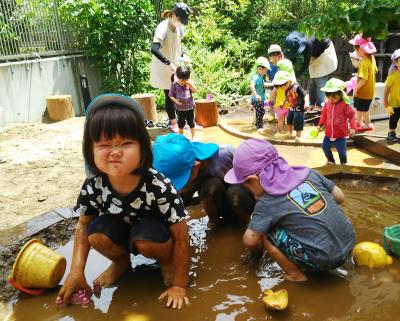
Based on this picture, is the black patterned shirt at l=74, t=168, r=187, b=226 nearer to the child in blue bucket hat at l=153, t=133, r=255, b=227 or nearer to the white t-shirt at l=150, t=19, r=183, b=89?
the child in blue bucket hat at l=153, t=133, r=255, b=227

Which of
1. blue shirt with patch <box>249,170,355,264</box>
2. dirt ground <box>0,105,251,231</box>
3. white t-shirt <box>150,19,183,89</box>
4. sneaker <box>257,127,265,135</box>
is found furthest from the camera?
sneaker <box>257,127,265,135</box>

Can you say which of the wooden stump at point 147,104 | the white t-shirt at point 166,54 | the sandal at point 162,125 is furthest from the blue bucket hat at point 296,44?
the wooden stump at point 147,104

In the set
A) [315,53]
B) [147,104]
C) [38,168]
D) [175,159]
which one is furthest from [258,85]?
[175,159]

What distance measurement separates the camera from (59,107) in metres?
8.63

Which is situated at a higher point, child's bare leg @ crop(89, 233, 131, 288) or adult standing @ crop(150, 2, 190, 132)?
adult standing @ crop(150, 2, 190, 132)

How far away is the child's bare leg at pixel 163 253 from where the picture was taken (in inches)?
89.2

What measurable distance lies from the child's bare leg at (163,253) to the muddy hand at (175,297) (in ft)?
0.43

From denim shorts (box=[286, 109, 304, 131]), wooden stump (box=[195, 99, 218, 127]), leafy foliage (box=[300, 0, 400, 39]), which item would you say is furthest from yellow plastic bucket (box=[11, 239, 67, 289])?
wooden stump (box=[195, 99, 218, 127])

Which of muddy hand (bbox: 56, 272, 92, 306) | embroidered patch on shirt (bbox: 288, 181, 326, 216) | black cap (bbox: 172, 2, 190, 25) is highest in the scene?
black cap (bbox: 172, 2, 190, 25)

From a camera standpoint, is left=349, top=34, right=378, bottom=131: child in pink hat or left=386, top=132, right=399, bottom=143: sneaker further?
left=349, top=34, right=378, bottom=131: child in pink hat

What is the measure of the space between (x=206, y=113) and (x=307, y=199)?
546 cm

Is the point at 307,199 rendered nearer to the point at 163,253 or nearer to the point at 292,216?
the point at 292,216

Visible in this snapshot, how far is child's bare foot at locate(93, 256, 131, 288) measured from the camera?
250cm

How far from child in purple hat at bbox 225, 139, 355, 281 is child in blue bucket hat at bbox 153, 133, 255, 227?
40 cm
